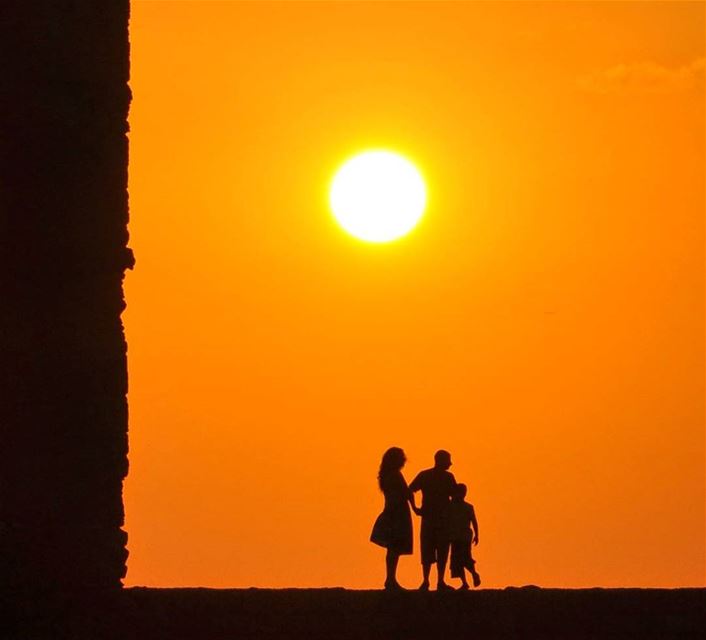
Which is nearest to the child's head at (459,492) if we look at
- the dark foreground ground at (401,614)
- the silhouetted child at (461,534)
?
the silhouetted child at (461,534)

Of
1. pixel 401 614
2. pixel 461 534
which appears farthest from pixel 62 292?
pixel 461 534

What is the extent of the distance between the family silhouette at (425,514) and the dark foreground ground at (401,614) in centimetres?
222

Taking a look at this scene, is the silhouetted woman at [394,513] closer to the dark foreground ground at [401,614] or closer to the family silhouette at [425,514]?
the family silhouette at [425,514]

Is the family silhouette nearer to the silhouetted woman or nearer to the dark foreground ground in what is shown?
the silhouetted woman

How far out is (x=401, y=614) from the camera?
13.1 meters

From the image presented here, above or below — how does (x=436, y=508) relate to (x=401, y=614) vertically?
above

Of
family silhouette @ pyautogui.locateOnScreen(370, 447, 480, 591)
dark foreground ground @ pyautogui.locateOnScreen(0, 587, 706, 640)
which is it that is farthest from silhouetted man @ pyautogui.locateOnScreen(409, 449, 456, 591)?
dark foreground ground @ pyautogui.locateOnScreen(0, 587, 706, 640)

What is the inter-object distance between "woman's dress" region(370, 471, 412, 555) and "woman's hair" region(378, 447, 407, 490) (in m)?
0.03

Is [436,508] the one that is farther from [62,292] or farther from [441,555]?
[62,292]

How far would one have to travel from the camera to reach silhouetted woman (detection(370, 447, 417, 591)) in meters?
15.7

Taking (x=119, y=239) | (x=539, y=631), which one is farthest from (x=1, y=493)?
(x=539, y=631)

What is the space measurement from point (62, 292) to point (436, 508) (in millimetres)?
4803

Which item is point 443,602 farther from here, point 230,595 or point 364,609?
point 230,595

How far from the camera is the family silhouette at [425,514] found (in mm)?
15766
